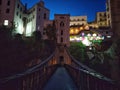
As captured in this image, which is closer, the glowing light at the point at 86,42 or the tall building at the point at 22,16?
the tall building at the point at 22,16

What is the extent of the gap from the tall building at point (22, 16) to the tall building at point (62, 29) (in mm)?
4571

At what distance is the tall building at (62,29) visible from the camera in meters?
41.6

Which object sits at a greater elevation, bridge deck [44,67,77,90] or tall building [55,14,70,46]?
tall building [55,14,70,46]

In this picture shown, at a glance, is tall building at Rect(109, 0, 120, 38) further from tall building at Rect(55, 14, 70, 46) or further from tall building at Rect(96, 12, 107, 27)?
tall building at Rect(96, 12, 107, 27)

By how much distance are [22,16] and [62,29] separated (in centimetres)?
1409

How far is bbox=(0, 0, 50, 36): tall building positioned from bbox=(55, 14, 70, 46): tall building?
4571 millimetres

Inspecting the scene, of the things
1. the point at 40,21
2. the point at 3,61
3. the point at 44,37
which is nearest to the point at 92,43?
the point at 44,37

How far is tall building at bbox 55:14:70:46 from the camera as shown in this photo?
137 feet

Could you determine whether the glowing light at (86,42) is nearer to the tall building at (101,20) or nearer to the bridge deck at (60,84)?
the tall building at (101,20)

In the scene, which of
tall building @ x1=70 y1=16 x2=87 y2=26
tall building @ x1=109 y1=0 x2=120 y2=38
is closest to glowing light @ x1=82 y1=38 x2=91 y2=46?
tall building @ x1=70 y1=16 x2=87 y2=26

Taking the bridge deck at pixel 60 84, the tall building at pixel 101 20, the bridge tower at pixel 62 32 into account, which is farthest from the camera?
the tall building at pixel 101 20

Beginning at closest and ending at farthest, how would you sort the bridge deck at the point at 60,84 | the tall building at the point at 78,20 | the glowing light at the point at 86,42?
the bridge deck at the point at 60,84 < the glowing light at the point at 86,42 < the tall building at the point at 78,20

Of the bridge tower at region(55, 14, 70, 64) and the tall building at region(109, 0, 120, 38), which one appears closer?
the tall building at region(109, 0, 120, 38)

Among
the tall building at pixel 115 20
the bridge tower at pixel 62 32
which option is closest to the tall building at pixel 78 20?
the bridge tower at pixel 62 32
